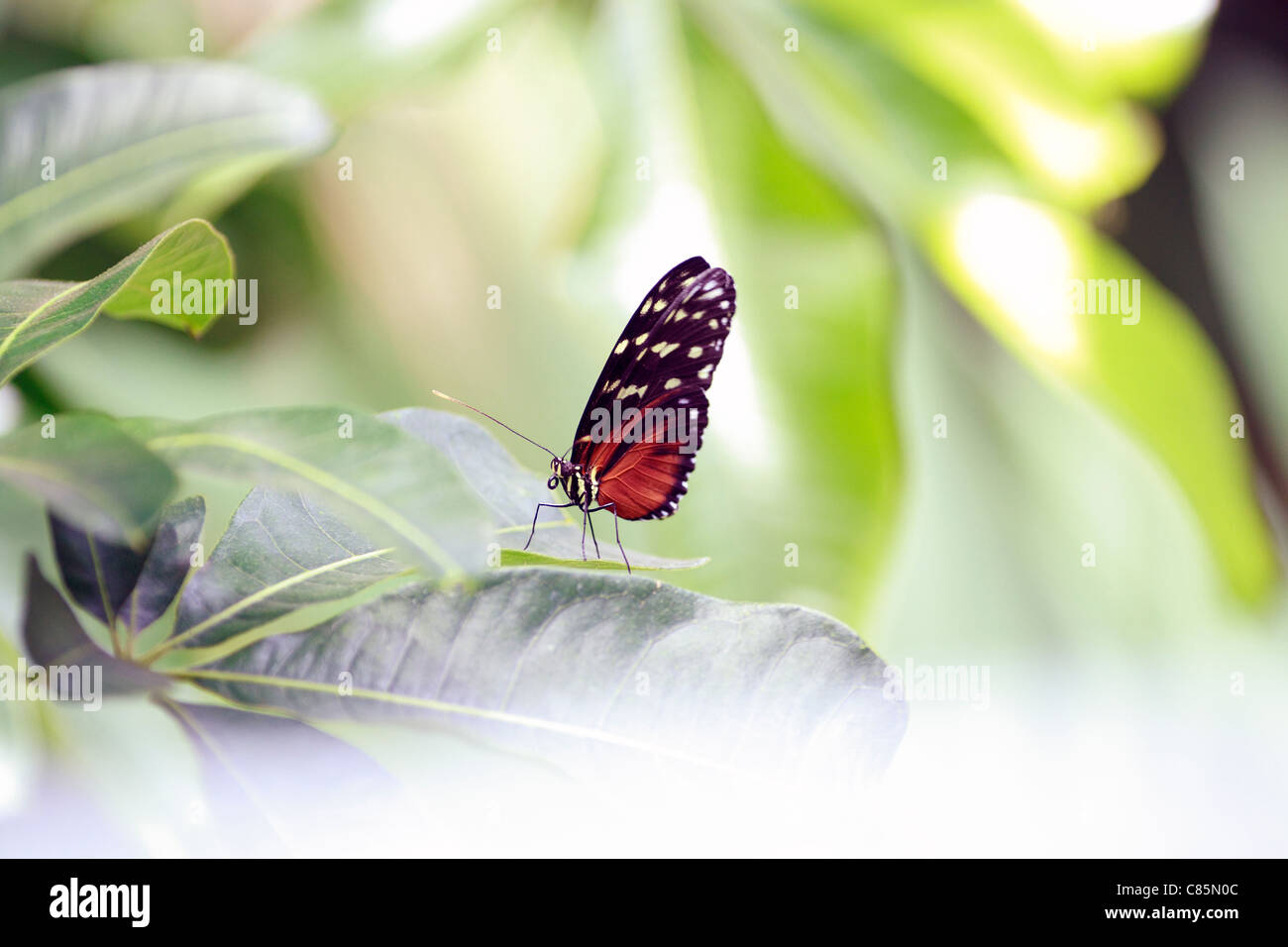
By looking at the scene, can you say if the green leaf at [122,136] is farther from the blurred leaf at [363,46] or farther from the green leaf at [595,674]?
the green leaf at [595,674]

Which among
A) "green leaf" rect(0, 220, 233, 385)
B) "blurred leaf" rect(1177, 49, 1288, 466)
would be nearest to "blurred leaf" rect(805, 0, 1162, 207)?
"blurred leaf" rect(1177, 49, 1288, 466)

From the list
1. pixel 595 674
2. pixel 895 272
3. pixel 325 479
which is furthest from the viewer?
pixel 895 272

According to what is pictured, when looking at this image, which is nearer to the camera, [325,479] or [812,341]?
[325,479]

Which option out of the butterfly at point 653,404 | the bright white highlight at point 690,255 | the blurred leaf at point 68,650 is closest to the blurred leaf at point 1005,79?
the bright white highlight at point 690,255

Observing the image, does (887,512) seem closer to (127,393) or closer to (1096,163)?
(1096,163)

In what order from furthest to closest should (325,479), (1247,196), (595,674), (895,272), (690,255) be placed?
(1247,196), (895,272), (690,255), (595,674), (325,479)

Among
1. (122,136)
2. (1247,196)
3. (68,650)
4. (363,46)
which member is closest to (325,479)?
(68,650)

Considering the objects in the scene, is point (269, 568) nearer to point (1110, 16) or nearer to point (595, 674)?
point (595, 674)
